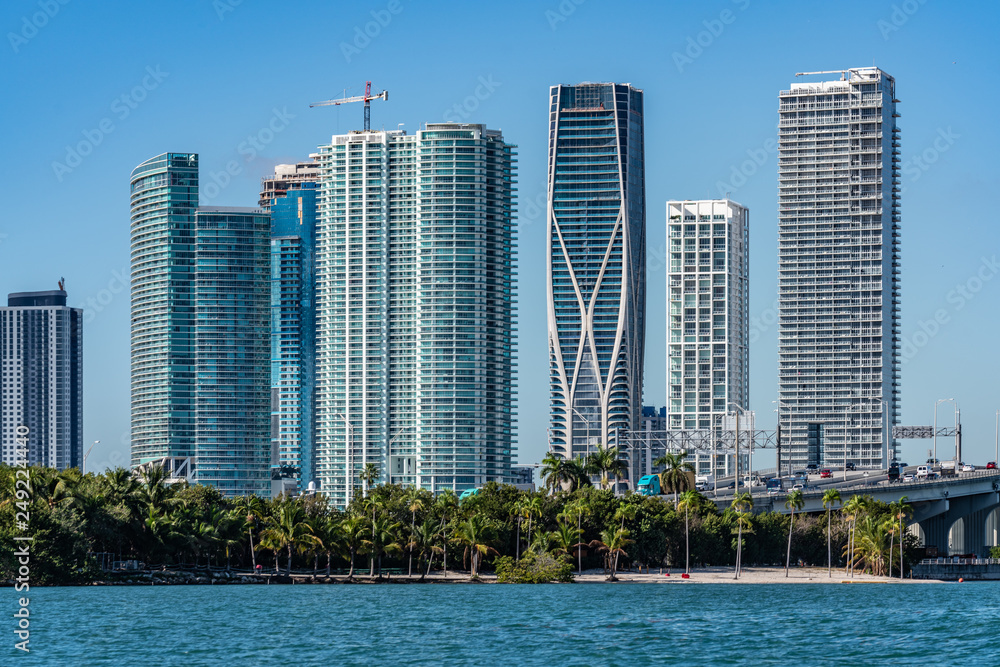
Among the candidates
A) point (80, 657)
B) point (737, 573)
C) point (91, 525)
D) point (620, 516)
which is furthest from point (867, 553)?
point (80, 657)

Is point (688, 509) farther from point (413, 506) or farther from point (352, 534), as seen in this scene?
point (352, 534)

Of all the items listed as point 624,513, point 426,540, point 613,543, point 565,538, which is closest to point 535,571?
point 565,538

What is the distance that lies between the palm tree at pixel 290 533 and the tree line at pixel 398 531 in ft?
0.49

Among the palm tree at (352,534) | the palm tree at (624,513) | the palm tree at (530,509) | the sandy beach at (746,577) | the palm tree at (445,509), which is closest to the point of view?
the palm tree at (352,534)

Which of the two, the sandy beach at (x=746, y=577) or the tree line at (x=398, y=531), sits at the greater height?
the tree line at (x=398, y=531)

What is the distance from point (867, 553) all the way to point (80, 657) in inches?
4820

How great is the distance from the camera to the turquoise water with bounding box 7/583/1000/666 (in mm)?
94000

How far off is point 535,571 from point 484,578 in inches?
246

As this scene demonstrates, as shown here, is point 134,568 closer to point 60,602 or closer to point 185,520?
point 185,520

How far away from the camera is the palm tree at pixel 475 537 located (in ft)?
550

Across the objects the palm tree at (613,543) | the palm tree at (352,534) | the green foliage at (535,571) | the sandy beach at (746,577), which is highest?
the palm tree at (352,534)

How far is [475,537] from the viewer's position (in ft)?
551

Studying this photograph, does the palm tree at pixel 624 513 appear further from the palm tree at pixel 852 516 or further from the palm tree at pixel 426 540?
the palm tree at pixel 852 516

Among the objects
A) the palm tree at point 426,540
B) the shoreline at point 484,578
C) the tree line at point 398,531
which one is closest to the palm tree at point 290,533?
the tree line at point 398,531
